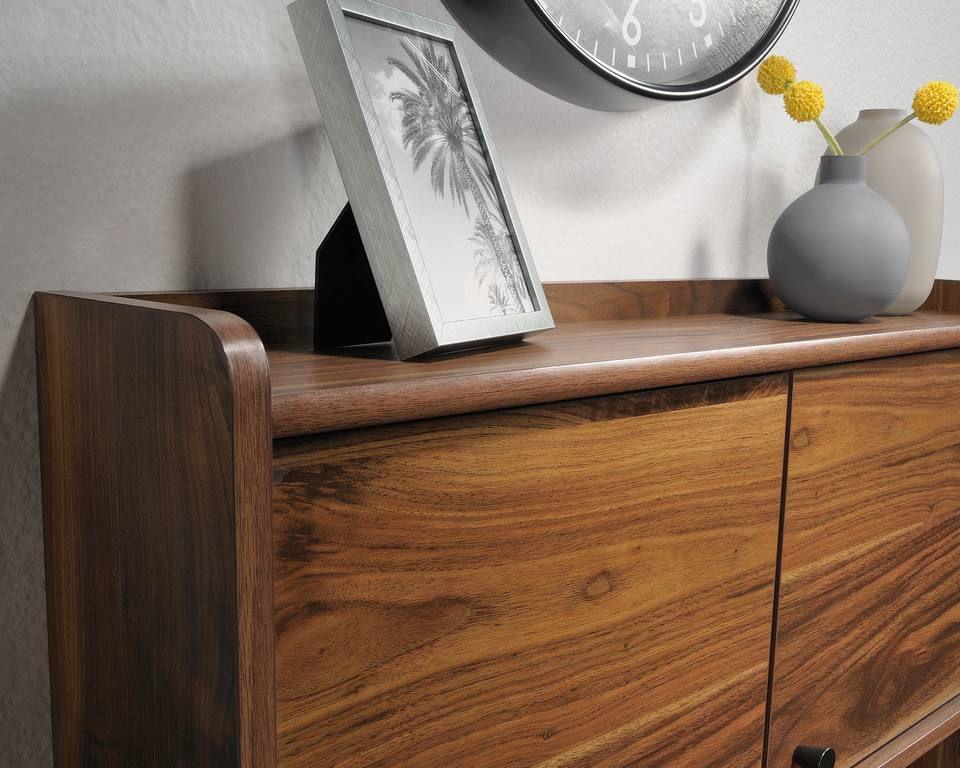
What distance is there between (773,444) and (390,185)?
Answer: 37cm

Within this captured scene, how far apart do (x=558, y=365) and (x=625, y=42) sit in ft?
1.70

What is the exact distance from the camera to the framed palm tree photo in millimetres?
542

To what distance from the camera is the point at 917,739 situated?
2.85ft

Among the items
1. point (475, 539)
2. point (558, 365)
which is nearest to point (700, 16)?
point (558, 365)

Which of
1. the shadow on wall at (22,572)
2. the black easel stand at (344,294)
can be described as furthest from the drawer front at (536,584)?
the shadow on wall at (22,572)

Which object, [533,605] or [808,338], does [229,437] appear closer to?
[533,605]

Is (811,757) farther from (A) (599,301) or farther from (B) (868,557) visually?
(A) (599,301)

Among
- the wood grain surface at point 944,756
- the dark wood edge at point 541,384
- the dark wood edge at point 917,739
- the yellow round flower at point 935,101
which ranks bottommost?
the wood grain surface at point 944,756

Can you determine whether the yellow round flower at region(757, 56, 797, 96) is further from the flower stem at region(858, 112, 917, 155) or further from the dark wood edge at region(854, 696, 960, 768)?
the dark wood edge at region(854, 696, 960, 768)

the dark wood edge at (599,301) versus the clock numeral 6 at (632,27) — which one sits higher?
the clock numeral 6 at (632,27)

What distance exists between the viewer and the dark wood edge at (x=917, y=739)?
836 mm

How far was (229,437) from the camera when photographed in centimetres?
37

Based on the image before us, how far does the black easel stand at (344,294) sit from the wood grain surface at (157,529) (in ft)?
0.53

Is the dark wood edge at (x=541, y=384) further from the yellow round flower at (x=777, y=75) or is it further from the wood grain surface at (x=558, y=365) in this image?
the yellow round flower at (x=777, y=75)
